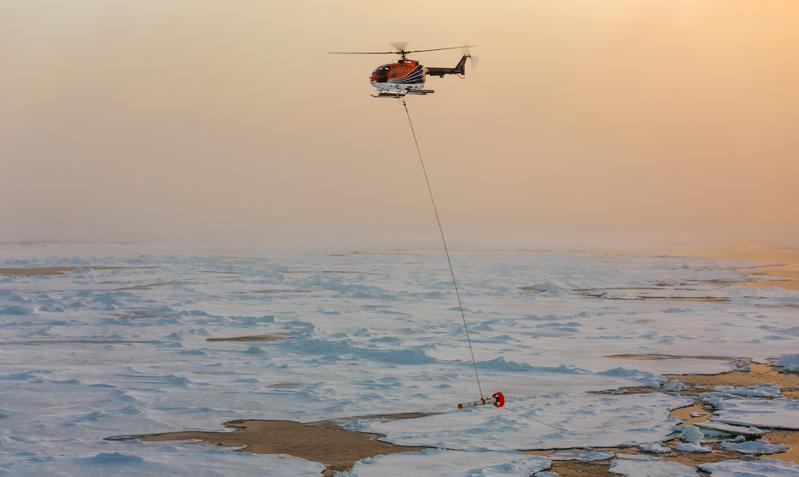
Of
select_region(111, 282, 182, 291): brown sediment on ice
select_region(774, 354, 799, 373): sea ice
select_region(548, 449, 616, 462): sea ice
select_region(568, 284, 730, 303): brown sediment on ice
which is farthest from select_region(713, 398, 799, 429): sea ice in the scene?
select_region(111, 282, 182, 291): brown sediment on ice

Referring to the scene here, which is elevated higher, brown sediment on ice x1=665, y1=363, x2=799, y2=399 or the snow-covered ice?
the snow-covered ice

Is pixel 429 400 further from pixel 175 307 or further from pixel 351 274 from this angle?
pixel 351 274

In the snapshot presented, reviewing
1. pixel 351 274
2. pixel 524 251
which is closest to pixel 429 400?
pixel 351 274

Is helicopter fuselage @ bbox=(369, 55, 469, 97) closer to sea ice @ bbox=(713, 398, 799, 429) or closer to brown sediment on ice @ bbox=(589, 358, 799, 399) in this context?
brown sediment on ice @ bbox=(589, 358, 799, 399)

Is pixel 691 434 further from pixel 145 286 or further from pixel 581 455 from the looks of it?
pixel 145 286

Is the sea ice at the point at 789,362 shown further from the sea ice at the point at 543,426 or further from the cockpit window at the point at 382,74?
the cockpit window at the point at 382,74

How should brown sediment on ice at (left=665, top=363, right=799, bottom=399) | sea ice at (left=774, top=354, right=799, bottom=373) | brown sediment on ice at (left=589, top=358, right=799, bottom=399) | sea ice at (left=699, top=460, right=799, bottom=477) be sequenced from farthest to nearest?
sea ice at (left=774, top=354, right=799, bottom=373) → brown sediment on ice at (left=665, top=363, right=799, bottom=399) → brown sediment on ice at (left=589, top=358, right=799, bottom=399) → sea ice at (left=699, top=460, right=799, bottom=477)

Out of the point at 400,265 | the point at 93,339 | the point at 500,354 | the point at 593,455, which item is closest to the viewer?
the point at 593,455
